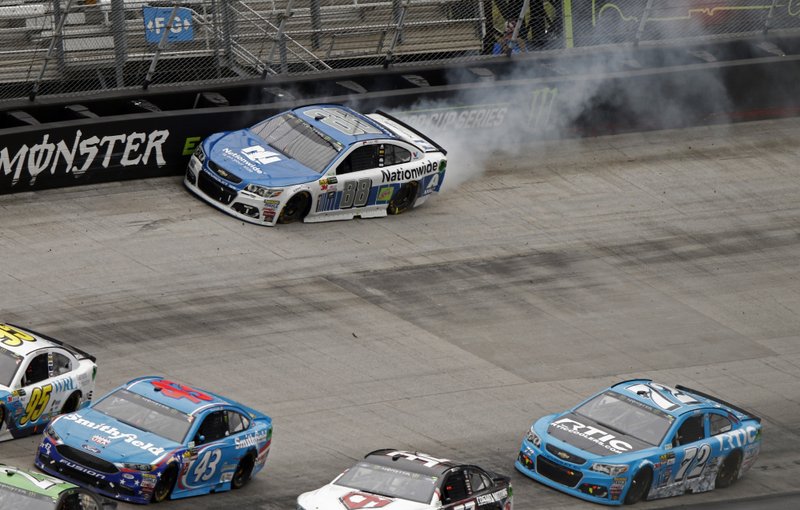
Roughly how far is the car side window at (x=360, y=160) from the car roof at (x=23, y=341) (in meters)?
8.23

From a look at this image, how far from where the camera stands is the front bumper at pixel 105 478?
1625cm

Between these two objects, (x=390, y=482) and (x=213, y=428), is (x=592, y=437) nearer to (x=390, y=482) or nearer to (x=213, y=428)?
(x=390, y=482)

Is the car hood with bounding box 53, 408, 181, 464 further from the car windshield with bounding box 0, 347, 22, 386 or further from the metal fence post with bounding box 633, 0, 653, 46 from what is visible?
the metal fence post with bounding box 633, 0, 653, 46

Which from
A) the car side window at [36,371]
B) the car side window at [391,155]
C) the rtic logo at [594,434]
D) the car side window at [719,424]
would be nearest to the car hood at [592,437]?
the rtic logo at [594,434]

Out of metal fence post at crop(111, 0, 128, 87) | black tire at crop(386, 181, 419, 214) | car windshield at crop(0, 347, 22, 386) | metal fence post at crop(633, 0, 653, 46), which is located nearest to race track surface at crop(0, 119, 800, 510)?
black tire at crop(386, 181, 419, 214)

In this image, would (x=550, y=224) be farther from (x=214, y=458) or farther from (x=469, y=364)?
(x=214, y=458)

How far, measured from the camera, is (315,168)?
85.3 ft

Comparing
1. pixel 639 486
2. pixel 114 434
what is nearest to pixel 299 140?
pixel 639 486

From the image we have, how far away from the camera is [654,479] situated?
18531 mm

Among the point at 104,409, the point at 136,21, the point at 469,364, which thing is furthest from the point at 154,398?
the point at 136,21

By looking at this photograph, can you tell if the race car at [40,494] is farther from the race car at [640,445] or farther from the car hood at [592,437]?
the car hood at [592,437]

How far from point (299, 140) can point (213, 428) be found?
10.1 m

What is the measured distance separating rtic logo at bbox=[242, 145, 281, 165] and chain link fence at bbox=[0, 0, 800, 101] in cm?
248

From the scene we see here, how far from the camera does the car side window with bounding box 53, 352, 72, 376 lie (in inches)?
725
